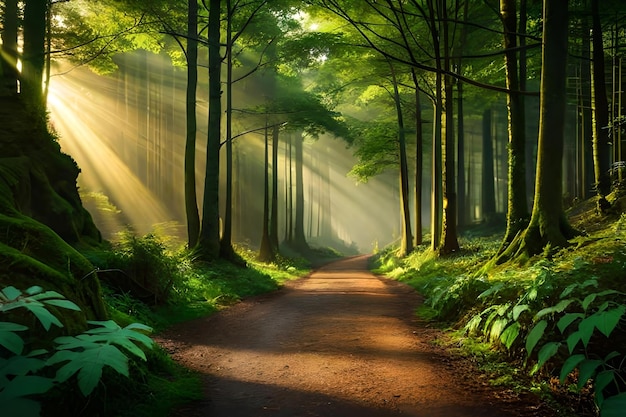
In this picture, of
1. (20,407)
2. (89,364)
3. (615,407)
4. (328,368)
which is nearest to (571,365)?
(615,407)

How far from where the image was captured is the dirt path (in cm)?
357

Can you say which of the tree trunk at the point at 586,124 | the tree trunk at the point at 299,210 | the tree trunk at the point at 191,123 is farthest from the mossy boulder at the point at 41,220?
the tree trunk at the point at 299,210

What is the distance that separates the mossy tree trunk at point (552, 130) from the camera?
23.7 feet

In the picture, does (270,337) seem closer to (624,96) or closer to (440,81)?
(440,81)

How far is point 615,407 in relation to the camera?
87.4 inches

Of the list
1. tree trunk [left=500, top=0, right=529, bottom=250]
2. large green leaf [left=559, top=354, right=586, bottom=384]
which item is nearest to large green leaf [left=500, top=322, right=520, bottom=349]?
large green leaf [left=559, top=354, right=586, bottom=384]

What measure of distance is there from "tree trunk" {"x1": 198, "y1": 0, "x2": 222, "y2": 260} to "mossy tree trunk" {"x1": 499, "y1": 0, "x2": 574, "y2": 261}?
958 cm

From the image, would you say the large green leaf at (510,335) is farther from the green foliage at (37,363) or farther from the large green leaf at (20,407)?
the large green leaf at (20,407)

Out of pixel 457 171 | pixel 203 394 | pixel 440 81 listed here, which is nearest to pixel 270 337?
pixel 203 394

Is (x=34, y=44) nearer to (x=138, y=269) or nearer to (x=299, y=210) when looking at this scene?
(x=138, y=269)

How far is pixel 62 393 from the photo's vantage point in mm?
2793

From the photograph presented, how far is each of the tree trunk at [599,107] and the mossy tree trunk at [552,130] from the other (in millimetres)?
5092

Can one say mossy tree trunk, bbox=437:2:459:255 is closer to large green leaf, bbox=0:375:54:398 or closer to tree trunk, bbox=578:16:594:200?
tree trunk, bbox=578:16:594:200

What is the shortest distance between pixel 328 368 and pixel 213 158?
10.9m
